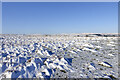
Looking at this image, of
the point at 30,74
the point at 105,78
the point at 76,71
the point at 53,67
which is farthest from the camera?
the point at 53,67

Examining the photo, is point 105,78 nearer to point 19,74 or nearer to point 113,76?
point 113,76

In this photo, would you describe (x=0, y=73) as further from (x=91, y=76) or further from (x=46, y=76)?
(x=91, y=76)

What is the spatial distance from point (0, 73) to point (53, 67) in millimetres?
2113

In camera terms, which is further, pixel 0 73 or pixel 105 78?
pixel 0 73

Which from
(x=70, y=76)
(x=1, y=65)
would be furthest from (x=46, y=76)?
(x=1, y=65)

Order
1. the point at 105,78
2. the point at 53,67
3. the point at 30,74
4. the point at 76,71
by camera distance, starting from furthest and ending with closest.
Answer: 1. the point at 53,67
2. the point at 76,71
3. the point at 30,74
4. the point at 105,78

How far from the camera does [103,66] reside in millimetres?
3949

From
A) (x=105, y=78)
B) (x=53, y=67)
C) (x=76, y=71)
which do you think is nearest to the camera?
(x=105, y=78)

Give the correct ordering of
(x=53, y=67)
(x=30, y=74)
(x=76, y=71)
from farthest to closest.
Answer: (x=53, y=67) < (x=76, y=71) < (x=30, y=74)

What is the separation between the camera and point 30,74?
327cm

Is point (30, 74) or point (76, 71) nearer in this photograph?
point (30, 74)

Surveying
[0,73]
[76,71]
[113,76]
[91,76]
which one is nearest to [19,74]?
[0,73]

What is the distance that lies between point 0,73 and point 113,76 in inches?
171

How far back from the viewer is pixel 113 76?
313 cm
